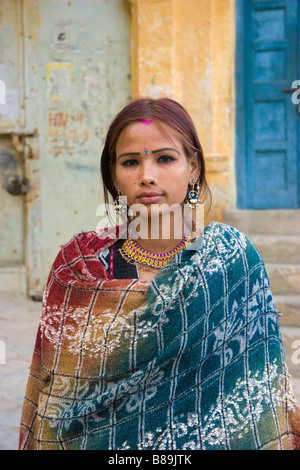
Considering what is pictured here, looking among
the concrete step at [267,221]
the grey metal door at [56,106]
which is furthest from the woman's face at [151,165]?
the grey metal door at [56,106]

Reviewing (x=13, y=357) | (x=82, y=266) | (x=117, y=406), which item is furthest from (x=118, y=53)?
(x=117, y=406)

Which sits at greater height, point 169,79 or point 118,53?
point 118,53

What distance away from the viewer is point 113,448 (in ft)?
5.44

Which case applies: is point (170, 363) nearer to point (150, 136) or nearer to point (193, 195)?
point (193, 195)

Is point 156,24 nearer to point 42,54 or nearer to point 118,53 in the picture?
point 118,53

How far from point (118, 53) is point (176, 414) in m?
4.13

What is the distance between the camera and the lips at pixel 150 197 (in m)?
1.77

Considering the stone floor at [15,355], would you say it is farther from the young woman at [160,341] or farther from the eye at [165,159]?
the eye at [165,159]

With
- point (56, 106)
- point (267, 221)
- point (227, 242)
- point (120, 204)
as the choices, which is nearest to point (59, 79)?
point (56, 106)

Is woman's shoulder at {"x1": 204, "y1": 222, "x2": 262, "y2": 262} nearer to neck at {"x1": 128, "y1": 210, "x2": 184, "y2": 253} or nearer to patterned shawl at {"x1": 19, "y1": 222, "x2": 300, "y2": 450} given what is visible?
patterned shawl at {"x1": 19, "y1": 222, "x2": 300, "y2": 450}

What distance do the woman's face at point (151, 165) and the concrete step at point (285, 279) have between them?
269cm

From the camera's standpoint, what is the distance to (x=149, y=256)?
1.92m

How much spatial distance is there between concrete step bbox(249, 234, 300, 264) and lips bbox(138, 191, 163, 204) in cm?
289
